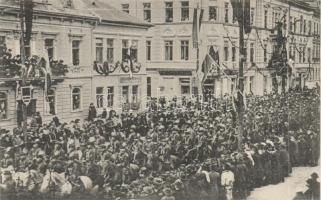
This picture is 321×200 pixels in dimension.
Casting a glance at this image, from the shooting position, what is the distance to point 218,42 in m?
11.7

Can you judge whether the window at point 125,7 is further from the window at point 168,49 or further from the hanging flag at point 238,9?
the hanging flag at point 238,9

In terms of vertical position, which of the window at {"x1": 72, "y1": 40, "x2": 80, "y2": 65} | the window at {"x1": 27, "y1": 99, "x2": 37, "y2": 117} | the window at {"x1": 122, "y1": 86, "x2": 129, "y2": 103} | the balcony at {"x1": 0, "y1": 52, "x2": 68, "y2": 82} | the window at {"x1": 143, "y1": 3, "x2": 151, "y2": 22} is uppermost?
the window at {"x1": 143, "y1": 3, "x2": 151, "y2": 22}

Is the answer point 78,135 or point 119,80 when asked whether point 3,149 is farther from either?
point 119,80

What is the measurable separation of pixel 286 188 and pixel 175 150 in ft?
6.62

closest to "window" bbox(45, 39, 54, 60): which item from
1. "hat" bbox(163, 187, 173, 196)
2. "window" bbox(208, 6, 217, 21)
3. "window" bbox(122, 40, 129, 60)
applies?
"window" bbox(122, 40, 129, 60)

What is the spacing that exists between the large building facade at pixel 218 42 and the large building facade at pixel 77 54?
17.7 inches

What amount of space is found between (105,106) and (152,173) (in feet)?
9.12

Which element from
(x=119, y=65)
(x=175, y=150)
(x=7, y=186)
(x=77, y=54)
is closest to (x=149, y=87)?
(x=119, y=65)

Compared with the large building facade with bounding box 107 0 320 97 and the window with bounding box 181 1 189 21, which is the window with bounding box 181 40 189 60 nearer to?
the large building facade with bounding box 107 0 320 97

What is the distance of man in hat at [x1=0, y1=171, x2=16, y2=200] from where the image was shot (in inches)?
278

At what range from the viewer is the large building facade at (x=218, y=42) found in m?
10.8

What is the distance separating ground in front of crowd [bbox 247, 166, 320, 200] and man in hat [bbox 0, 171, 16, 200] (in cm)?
355

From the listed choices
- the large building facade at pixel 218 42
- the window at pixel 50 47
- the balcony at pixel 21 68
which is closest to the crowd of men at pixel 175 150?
the large building facade at pixel 218 42

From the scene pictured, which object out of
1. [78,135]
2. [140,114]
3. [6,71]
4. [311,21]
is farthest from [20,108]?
[311,21]
